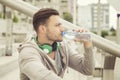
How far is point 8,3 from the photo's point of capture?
2.06 meters

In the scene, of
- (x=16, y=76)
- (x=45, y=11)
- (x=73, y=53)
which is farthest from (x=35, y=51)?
(x=16, y=76)

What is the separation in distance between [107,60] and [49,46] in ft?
1.37

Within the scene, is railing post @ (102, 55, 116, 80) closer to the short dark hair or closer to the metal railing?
the metal railing

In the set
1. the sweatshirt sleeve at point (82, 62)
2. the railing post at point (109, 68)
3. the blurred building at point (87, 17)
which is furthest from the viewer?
the blurred building at point (87, 17)

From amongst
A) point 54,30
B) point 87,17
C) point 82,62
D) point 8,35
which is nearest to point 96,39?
point 82,62

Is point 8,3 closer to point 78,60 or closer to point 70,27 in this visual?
point 70,27

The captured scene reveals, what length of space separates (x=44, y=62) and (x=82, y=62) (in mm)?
321

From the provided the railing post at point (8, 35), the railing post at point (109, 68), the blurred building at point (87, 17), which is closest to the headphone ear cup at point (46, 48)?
the railing post at point (109, 68)

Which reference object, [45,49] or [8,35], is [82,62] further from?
[8,35]

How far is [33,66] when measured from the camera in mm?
1697

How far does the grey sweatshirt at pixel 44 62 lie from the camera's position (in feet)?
5.53

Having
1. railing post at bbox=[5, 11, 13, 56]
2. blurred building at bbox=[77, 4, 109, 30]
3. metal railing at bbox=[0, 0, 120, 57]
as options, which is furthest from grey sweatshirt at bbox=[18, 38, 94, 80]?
blurred building at bbox=[77, 4, 109, 30]

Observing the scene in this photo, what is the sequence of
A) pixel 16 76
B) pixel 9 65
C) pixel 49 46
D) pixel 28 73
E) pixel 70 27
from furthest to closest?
1. pixel 9 65
2. pixel 16 76
3. pixel 70 27
4. pixel 49 46
5. pixel 28 73

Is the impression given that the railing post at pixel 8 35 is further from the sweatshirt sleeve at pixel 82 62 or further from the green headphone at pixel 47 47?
the green headphone at pixel 47 47
